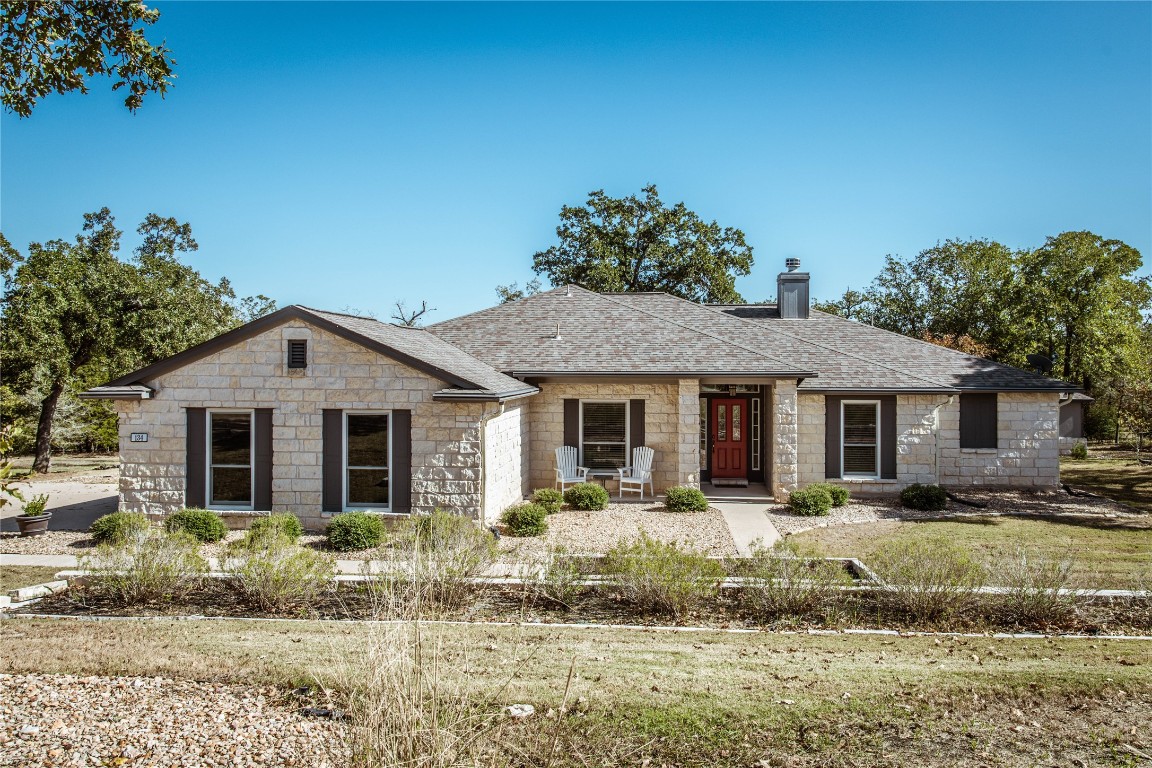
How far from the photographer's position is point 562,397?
660 inches

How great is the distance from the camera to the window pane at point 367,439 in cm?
1272

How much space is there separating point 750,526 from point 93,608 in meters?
10.4

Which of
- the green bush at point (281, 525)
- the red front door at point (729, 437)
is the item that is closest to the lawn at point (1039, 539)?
the red front door at point (729, 437)

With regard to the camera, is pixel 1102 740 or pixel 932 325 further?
pixel 932 325

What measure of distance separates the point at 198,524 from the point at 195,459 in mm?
1737

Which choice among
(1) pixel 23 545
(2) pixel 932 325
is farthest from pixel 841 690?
(2) pixel 932 325

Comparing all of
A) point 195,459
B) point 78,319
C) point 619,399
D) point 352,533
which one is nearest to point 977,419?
point 619,399

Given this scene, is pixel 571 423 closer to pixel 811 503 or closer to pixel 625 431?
pixel 625 431

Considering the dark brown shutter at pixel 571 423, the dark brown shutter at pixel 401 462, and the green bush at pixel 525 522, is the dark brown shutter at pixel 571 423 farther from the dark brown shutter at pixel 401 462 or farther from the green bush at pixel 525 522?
the dark brown shutter at pixel 401 462

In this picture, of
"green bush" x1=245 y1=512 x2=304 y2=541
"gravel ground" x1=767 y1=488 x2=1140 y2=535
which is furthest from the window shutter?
"green bush" x1=245 y1=512 x2=304 y2=541

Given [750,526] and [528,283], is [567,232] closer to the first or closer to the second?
[528,283]

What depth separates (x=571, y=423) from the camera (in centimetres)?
1684

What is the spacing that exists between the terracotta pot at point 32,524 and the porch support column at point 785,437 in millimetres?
14395

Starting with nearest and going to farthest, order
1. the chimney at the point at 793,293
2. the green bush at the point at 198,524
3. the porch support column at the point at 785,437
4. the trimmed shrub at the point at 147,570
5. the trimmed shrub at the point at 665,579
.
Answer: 1. the trimmed shrub at the point at 665,579
2. the trimmed shrub at the point at 147,570
3. the green bush at the point at 198,524
4. the porch support column at the point at 785,437
5. the chimney at the point at 793,293
